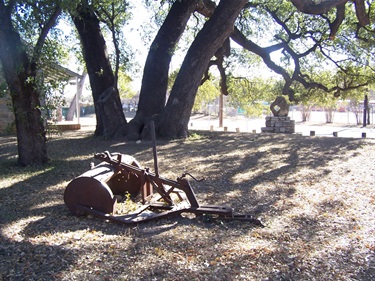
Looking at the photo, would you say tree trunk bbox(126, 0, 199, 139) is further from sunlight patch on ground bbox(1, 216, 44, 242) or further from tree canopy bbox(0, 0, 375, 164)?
sunlight patch on ground bbox(1, 216, 44, 242)

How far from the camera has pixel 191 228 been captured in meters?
4.74

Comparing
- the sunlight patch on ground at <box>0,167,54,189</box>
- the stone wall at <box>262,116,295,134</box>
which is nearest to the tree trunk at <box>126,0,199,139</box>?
the sunlight patch on ground at <box>0,167,54,189</box>

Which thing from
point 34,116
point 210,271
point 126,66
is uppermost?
point 126,66

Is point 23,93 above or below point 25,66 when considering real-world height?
below

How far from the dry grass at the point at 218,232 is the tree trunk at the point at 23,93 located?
0.43 meters

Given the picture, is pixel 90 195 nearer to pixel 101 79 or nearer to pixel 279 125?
pixel 101 79

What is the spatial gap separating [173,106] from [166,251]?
824 centimetres

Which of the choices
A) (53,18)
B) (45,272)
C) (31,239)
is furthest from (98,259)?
(53,18)

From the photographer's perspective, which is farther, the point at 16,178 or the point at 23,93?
the point at 23,93

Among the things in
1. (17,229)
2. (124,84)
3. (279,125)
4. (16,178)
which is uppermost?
(124,84)

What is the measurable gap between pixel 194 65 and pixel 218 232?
7.86 metres

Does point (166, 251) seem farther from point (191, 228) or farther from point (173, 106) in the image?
point (173, 106)

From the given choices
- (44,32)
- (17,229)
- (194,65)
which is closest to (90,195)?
(17,229)

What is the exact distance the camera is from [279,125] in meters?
17.4
